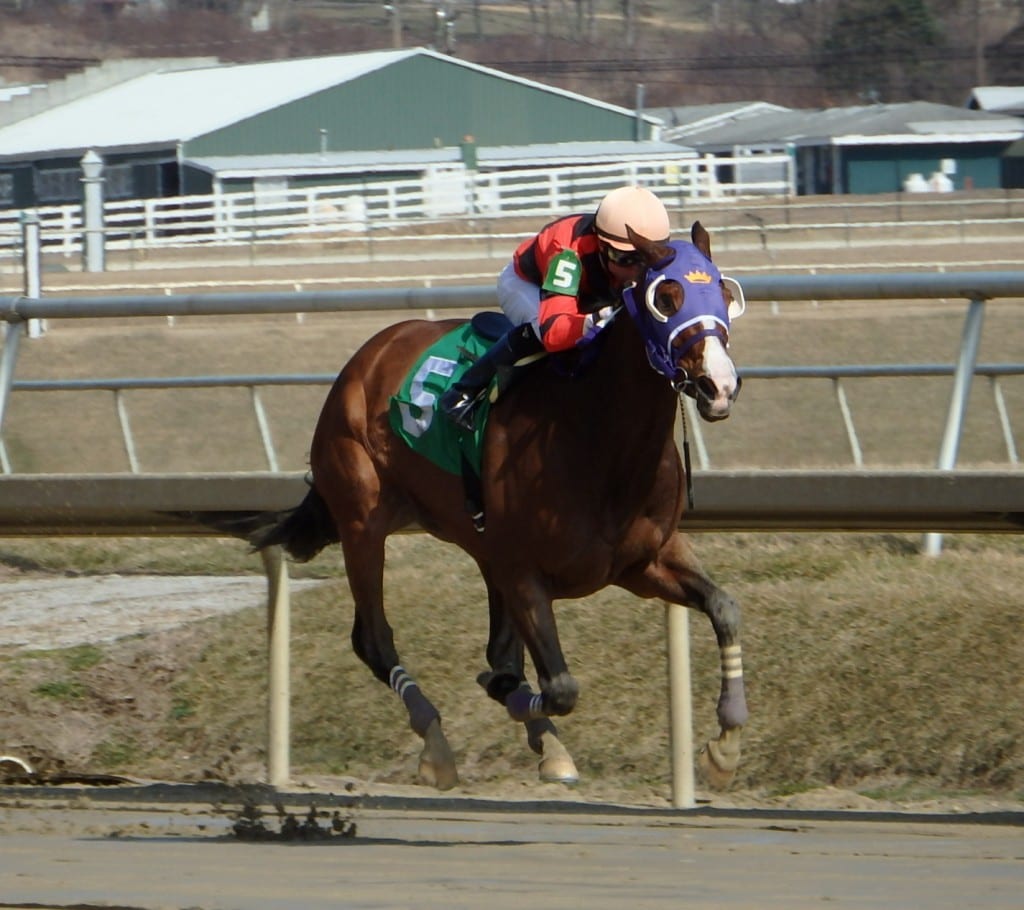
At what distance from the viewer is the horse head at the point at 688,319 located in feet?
15.2

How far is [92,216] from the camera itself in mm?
28641

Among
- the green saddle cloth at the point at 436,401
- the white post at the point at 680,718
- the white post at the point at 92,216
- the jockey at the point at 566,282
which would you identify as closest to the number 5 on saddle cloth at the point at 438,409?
the green saddle cloth at the point at 436,401

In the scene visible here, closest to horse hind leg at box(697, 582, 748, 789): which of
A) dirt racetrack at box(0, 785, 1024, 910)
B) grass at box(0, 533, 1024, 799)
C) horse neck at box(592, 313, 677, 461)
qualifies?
dirt racetrack at box(0, 785, 1024, 910)

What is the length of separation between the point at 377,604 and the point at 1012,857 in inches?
91.4

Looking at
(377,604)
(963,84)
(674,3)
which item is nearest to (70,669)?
(377,604)

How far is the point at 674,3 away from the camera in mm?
110625

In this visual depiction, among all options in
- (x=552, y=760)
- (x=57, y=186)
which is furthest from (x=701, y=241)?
(x=57, y=186)

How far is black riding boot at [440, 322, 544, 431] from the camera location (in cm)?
554

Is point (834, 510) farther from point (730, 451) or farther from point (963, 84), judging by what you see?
point (963, 84)

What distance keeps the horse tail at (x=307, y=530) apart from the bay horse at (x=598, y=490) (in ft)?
2.06

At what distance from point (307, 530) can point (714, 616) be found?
1706 millimetres

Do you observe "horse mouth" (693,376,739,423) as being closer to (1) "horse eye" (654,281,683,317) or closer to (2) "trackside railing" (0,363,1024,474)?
(1) "horse eye" (654,281,683,317)

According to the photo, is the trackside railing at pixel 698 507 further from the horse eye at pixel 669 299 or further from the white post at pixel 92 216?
the white post at pixel 92 216

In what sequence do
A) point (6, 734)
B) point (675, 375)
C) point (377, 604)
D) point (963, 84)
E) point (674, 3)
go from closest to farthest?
point (675, 375), point (377, 604), point (6, 734), point (963, 84), point (674, 3)
